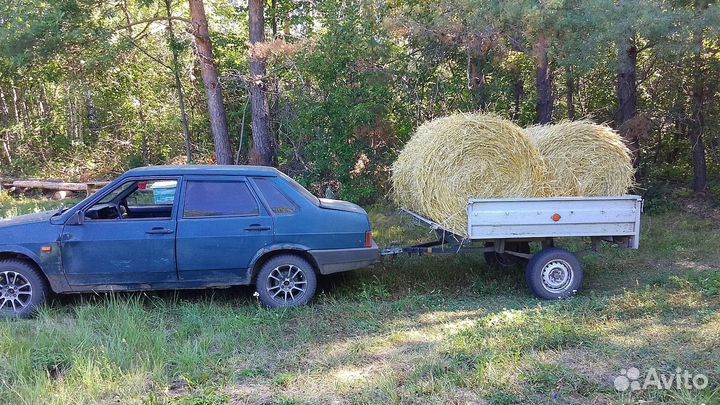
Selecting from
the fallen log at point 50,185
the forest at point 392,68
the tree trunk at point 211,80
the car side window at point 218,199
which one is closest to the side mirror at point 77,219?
the car side window at point 218,199

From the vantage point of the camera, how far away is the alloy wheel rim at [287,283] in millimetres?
6004

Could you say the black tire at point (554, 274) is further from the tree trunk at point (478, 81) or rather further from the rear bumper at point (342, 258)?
the tree trunk at point (478, 81)

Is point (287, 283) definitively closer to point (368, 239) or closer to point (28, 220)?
point (368, 239)

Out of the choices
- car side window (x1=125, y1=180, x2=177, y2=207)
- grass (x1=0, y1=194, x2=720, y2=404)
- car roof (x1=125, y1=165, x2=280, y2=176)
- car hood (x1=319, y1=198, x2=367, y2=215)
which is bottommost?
grass (x1=0, y1=194, x2=720, y2=404)

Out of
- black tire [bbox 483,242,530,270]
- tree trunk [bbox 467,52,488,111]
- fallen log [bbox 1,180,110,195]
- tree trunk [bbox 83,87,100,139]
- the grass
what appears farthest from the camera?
tree trunk [bbox 83,87,100,139]

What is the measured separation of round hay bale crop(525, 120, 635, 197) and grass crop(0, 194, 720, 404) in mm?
1214

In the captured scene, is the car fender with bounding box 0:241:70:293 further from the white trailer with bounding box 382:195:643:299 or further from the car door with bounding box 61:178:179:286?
the white trailer with bounding box 382:195:643:299

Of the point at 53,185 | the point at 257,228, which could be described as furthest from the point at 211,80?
the point at 257,228

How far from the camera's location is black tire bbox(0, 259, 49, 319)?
5.69m

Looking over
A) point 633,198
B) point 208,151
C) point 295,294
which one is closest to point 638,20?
point 633,198

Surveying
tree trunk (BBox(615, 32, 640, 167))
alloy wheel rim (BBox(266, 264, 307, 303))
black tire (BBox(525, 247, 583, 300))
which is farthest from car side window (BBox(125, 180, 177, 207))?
tree trunk (BBox(615, 32, 640, 167))

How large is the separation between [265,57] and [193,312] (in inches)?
297

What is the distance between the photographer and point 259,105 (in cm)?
1334

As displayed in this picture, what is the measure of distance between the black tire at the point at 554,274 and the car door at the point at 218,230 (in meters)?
2.95
